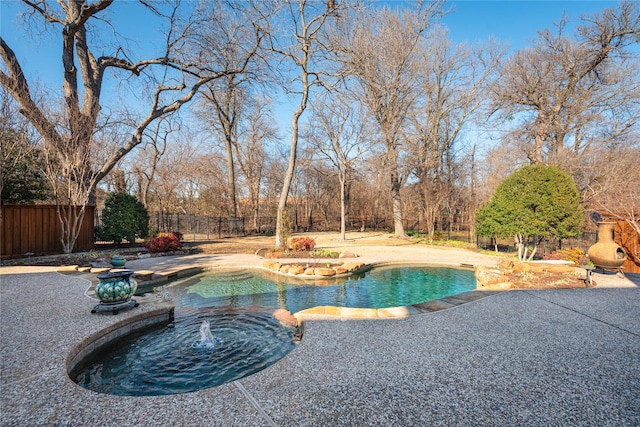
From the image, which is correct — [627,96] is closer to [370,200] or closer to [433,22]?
[433,22]

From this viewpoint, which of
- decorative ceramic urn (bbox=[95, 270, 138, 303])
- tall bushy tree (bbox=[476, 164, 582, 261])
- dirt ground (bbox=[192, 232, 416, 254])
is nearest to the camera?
decorative ceramic urn (bbox=[95, 270, 138, 303])

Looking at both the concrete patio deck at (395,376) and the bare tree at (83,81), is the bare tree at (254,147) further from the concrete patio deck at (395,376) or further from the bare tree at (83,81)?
the concrete patio deck at (395,376)

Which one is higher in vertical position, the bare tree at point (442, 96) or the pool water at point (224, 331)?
the bare tree at point (442, 96)

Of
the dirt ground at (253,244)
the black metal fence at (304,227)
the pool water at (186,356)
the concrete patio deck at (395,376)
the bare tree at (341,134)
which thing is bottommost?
the pool water at (186,356)

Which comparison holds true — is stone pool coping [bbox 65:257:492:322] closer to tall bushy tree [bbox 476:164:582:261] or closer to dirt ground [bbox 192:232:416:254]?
tall bushy tree [bbox 476:164:582:261]

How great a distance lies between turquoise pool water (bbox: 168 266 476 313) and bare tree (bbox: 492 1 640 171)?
10467 millimetres

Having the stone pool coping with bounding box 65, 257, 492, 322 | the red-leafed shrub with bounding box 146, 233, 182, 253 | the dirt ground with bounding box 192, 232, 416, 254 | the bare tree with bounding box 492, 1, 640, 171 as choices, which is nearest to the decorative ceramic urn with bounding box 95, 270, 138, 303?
the stone pool coping with bounding box 65, 257, 492, 322

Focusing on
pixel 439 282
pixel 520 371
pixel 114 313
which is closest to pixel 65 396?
pixel 114 313

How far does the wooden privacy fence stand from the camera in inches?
329

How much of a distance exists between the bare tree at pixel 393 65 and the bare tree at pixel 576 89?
4.58 metres

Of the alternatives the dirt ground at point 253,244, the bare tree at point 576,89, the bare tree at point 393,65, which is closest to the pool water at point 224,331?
the dirt ground at point 253,244

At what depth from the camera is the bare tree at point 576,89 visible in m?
12.5

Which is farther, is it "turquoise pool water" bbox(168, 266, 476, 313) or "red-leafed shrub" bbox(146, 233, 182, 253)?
"red-leafed shrub" bbox(146, 233, 182, 253)

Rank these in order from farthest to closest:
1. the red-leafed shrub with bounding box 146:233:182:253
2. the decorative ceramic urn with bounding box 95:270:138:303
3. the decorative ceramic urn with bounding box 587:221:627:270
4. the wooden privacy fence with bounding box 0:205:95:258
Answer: the red-leafed shrub with bounding box 146:233:182:253
the wooden privacy fence with bounding box 0:205:95:258
the decorative ceramic urn with bounding box 587:221:627:270
the decorative ceramic urn with bounding box 95:270:138:303
